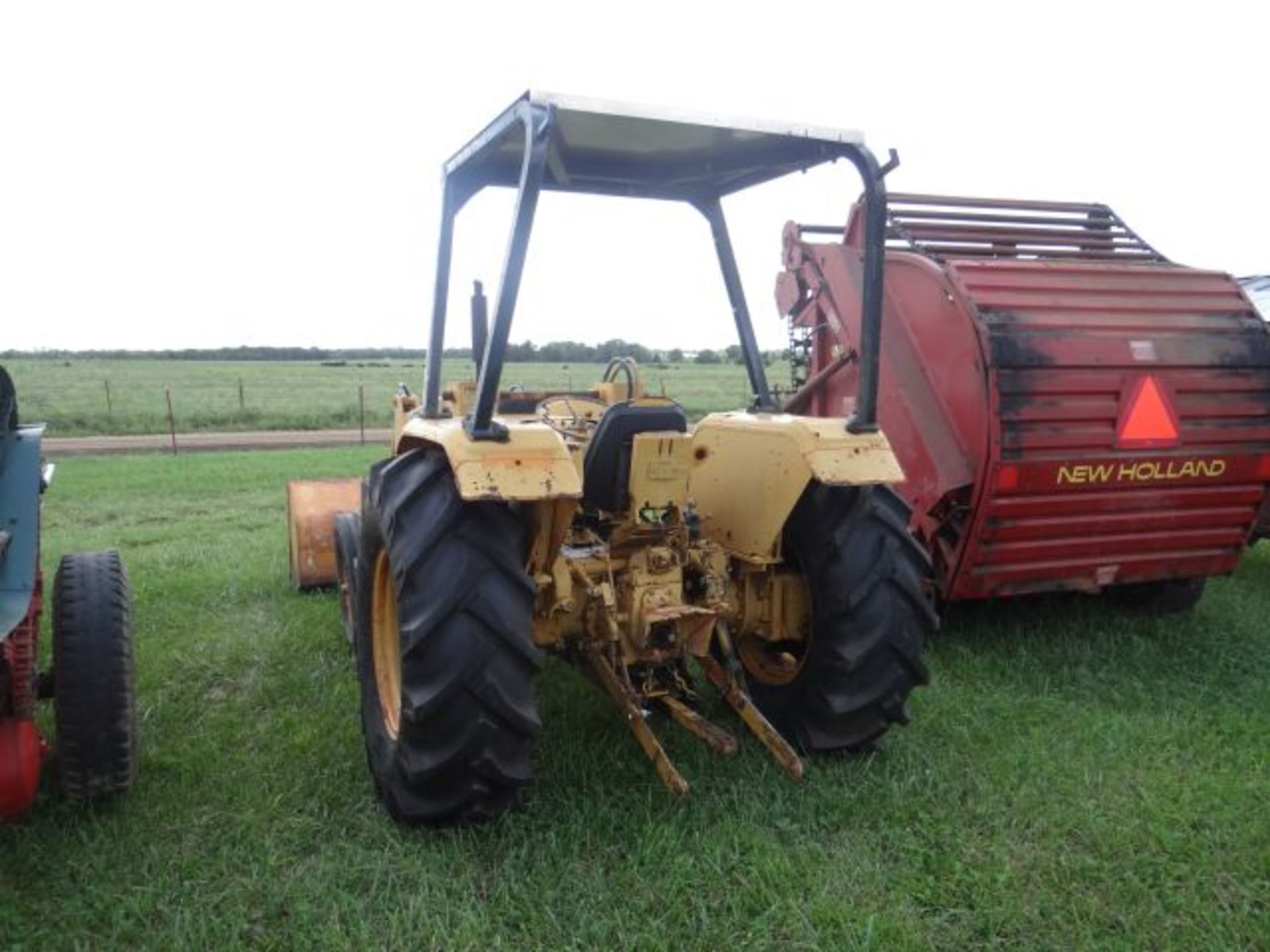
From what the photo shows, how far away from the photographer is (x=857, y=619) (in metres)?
3.53

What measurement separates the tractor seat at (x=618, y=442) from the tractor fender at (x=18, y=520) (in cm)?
171

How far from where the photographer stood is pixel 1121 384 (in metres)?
4.86

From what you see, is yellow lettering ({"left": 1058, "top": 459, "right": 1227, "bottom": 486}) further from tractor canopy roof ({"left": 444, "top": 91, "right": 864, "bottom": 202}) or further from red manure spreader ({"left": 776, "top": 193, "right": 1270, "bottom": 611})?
tractor canopy roof ({"left": 444, "top": 91, "right": 864, "bottom": 202})

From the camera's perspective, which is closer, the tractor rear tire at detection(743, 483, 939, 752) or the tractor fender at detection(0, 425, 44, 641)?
the tractor fender at detection(0, 425, 44, 641)

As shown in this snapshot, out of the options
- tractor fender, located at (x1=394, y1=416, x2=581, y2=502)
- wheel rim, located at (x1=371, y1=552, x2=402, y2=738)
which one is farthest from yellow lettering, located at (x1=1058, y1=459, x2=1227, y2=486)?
wheel rim, located at (x1=371, y1=552, x2=402, y2=738)

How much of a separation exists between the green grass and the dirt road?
46.0 ft

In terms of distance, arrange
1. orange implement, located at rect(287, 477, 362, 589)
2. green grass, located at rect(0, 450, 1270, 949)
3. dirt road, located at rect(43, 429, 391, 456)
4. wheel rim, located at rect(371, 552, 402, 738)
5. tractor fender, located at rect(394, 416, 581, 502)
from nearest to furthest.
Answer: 1. green grass, located at rect(0, 450, 1270, 949)
2. tractor fender, located at rect(394, 416, 581, 502)
3. wheel rim, located at rect(371, 552, 402, 738)
4. orange implement, located at rect(287, 477, 362, 589)
5. dirt road, located at rect(43, 429, 391, 456)

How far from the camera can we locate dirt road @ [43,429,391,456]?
1739cm

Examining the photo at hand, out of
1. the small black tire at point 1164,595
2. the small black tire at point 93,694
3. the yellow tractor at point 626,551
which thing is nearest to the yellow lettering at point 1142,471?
the small black tire at point 1164,595

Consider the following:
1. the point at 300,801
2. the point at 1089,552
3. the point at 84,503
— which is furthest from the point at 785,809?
the point at 84,503

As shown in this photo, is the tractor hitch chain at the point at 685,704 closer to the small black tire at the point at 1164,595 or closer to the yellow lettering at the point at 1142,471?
the yellow lettering at the point at 1142,471

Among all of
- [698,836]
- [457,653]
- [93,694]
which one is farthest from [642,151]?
[93,694]

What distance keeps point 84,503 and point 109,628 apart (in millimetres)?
8034

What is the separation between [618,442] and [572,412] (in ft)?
4.45
